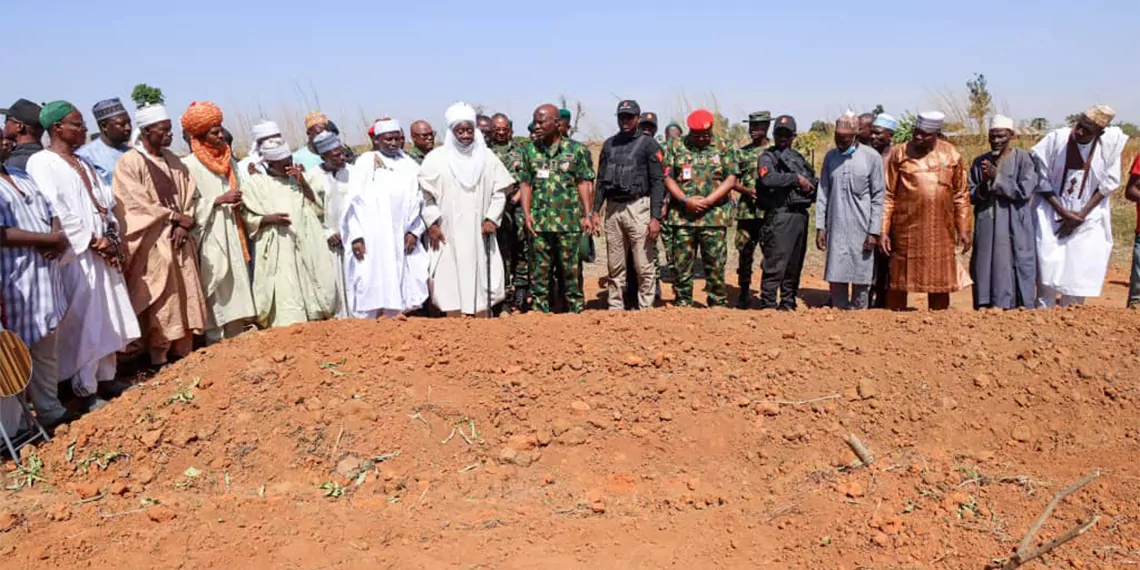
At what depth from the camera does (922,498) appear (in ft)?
11.1

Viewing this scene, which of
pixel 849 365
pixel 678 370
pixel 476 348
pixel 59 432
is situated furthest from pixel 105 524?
pixel 849 365

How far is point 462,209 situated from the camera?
566 cm

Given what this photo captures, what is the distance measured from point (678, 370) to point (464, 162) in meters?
2.31

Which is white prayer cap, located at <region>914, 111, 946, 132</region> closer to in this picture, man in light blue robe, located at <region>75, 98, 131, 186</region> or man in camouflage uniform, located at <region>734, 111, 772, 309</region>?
man in camouflage uniform, located at <region>734, 111, 772, 309</region>

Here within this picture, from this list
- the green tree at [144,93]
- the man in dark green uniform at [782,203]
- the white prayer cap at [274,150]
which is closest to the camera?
the white prayer cap at [274,150]

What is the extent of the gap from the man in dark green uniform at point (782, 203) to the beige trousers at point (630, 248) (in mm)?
872

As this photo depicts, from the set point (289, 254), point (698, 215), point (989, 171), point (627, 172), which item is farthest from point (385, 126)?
point (989, 171)

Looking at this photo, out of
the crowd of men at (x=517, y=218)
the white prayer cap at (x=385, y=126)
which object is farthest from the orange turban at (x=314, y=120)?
the white prayer cap at (x=385, y=126)

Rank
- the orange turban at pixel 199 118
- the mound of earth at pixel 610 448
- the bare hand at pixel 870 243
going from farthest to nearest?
1. the bare hand at pixel 870 243
2. the orange turban at pixel 199 118
3. the mound of earth at pixel 610 448

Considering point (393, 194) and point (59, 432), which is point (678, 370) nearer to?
point (393, 194)

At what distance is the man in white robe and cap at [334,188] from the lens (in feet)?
17.9

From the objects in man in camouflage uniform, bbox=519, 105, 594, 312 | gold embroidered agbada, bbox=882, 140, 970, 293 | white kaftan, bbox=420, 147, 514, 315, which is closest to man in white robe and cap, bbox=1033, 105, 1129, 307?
gold embroidered agbada, bbox=882, 140, 970, 293

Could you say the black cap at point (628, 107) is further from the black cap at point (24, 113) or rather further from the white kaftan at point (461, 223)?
the black cap at point (24, 113)

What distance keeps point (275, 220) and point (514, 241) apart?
76.0 inches
